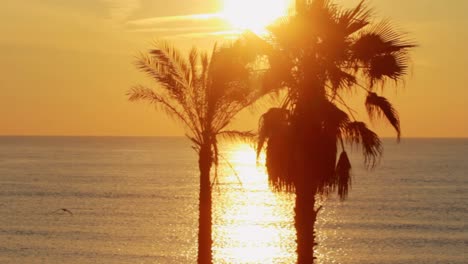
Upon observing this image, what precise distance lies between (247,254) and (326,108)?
176 feet

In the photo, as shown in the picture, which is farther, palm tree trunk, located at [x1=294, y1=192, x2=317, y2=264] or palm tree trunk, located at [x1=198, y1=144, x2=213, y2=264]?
palm tree trunk, located at [x1=198, y1=144, x2=213, y2=264]

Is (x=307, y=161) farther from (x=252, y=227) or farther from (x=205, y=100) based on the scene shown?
(x=252, y=227)

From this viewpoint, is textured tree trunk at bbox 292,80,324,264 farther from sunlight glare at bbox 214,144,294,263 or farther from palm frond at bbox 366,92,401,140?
sunlight glare at bbox 214,144,294,263

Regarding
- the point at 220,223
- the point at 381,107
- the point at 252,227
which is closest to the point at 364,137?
the point at 381,107

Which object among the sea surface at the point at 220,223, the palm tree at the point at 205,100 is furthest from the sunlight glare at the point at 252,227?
the palm tree at the point at 205,100

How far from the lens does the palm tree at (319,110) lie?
2320cm

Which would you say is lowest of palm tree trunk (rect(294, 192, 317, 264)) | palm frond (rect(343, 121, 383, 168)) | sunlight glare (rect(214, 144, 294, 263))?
sunlight glare (rect(214, 144, 294, 263))

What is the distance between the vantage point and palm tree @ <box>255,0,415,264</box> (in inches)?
914

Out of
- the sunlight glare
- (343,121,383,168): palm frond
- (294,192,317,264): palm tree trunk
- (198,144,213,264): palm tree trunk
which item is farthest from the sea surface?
(343,121,383,168): palm frond

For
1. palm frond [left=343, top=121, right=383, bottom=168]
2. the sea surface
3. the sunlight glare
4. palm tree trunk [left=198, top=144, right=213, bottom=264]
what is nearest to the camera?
palm frond [left=343, top=121, right=383, bottom=168]

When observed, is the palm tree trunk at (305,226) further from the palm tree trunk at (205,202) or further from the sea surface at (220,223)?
the sea surface at (220,223)

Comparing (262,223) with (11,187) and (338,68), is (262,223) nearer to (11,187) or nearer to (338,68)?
(11,187)

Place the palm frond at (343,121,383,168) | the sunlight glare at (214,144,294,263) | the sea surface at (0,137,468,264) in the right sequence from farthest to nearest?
1. the sunlight glare at (214,144,294,263)
2. the sea surface at (0,137,468,264)
3. the palm frond at (343,121,383,168)

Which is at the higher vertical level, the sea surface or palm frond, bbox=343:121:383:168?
palm frond, bbox=343:121:383:168
